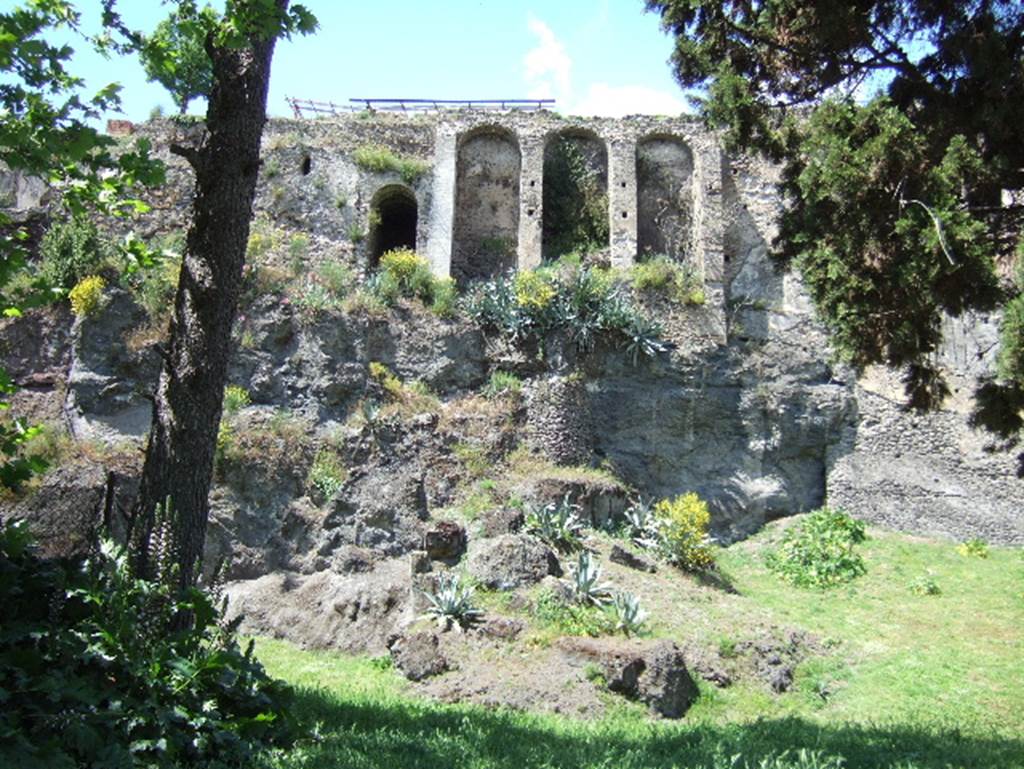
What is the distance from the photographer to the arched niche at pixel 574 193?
85.4ft

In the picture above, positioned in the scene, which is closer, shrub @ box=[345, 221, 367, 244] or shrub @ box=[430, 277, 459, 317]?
shrub @ box=[430, 277, 459, 317]

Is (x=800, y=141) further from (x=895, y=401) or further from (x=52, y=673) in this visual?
(x=895, y=401)

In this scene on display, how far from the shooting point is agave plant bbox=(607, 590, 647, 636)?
14578 millimetres

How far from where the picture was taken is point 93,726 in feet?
20.5

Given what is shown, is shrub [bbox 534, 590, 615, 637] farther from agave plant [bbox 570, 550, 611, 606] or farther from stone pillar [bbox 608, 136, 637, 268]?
stone pillar [bbox 608, 136, 637, 268]

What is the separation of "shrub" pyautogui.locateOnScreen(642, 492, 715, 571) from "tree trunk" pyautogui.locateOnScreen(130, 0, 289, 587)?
1116 centimetres

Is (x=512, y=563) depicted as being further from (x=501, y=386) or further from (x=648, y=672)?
(x=501, y=386)

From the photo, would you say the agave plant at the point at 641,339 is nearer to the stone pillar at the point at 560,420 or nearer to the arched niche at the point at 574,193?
the stone pillar at the point at 560,420

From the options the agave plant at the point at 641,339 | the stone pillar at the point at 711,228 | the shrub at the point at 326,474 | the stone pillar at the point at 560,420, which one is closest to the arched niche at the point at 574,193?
the stone pillar at the point at 711,228

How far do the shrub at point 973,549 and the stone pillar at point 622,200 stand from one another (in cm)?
932

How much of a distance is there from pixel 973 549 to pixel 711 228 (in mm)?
8975

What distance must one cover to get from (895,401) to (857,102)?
13.3m

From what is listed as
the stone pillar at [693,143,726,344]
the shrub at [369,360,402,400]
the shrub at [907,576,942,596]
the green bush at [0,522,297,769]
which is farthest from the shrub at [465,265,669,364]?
the green bush at [0,522,297,769]

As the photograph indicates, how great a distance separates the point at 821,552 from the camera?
20.3 metres
